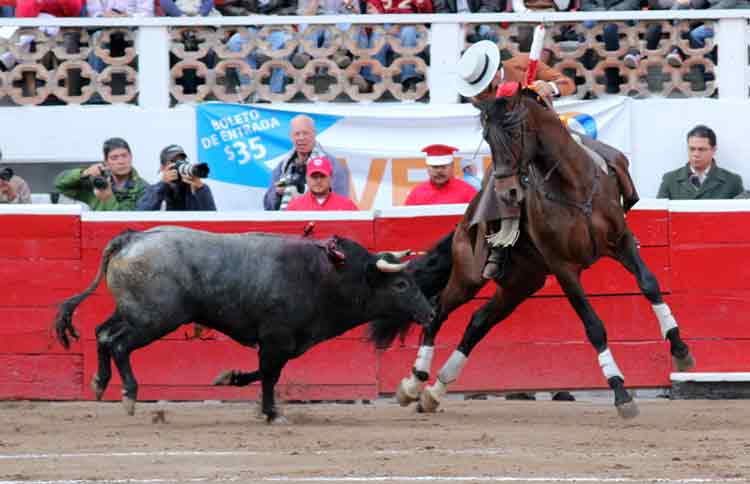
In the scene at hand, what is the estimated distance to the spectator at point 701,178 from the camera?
12.9 m

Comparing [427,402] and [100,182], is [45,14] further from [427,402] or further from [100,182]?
[427,402]

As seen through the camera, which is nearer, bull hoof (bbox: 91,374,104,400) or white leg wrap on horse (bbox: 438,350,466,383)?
bull hoof (bbox: 91,374,104,400)

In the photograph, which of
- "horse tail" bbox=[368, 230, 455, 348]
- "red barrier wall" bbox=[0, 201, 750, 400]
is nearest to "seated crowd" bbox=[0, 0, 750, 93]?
"red barrier wall" bbox=[0, 201, 750, 400]

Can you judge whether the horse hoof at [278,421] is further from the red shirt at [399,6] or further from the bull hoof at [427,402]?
the red shirt at [399,6]

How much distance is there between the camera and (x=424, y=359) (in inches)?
451

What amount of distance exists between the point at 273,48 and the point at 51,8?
6.12 ft

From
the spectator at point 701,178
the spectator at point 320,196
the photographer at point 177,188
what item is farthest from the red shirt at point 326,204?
the spectator at point 701,178

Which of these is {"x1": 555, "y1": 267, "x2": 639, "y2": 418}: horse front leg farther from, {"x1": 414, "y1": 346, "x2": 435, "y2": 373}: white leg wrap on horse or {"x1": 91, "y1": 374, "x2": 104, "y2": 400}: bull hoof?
{"x1": 91, "y1": 374, "x2": 104, "y2": 400}: bull hoof

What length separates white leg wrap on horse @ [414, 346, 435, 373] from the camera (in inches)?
450

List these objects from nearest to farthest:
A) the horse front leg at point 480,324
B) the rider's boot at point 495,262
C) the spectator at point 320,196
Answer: the rider's boot at point 495,262
the horse front leg at point 480,324
the spectator at point 320,196

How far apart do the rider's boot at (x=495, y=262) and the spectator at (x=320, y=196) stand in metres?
1.61

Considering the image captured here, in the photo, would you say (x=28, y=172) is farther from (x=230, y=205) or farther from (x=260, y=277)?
(x=260, y=277)

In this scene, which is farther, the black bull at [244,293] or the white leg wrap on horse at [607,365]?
the white leg wrap on horse at [607,365]

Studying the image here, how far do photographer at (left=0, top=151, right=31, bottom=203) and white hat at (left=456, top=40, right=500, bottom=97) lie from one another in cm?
Result: 352
